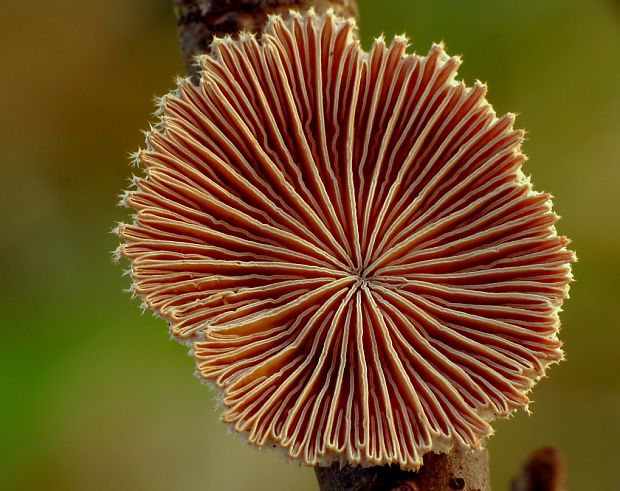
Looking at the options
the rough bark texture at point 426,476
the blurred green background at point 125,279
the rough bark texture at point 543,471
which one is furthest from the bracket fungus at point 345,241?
the blurred green background at point 125,279

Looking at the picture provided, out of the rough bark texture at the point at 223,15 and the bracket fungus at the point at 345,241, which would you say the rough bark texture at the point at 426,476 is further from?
the rough bark texture at the point at 223,15

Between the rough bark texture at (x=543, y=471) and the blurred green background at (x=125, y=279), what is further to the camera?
the blurred green background at (x=125, y=279)

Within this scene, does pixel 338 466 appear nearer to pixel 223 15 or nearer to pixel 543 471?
pixel 543 471

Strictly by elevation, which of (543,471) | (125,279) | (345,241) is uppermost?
(125,279)

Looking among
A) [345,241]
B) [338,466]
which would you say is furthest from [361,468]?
[345,241]

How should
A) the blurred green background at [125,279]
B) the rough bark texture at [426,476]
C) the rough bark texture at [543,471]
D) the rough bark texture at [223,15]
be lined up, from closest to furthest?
the rough bark texture at [543,471], the rough bark texture at [426,476], the rough bark texture at [223,15], the blurred green background at [125,279]


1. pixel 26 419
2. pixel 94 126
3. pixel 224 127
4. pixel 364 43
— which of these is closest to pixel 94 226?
pixel 94 126
